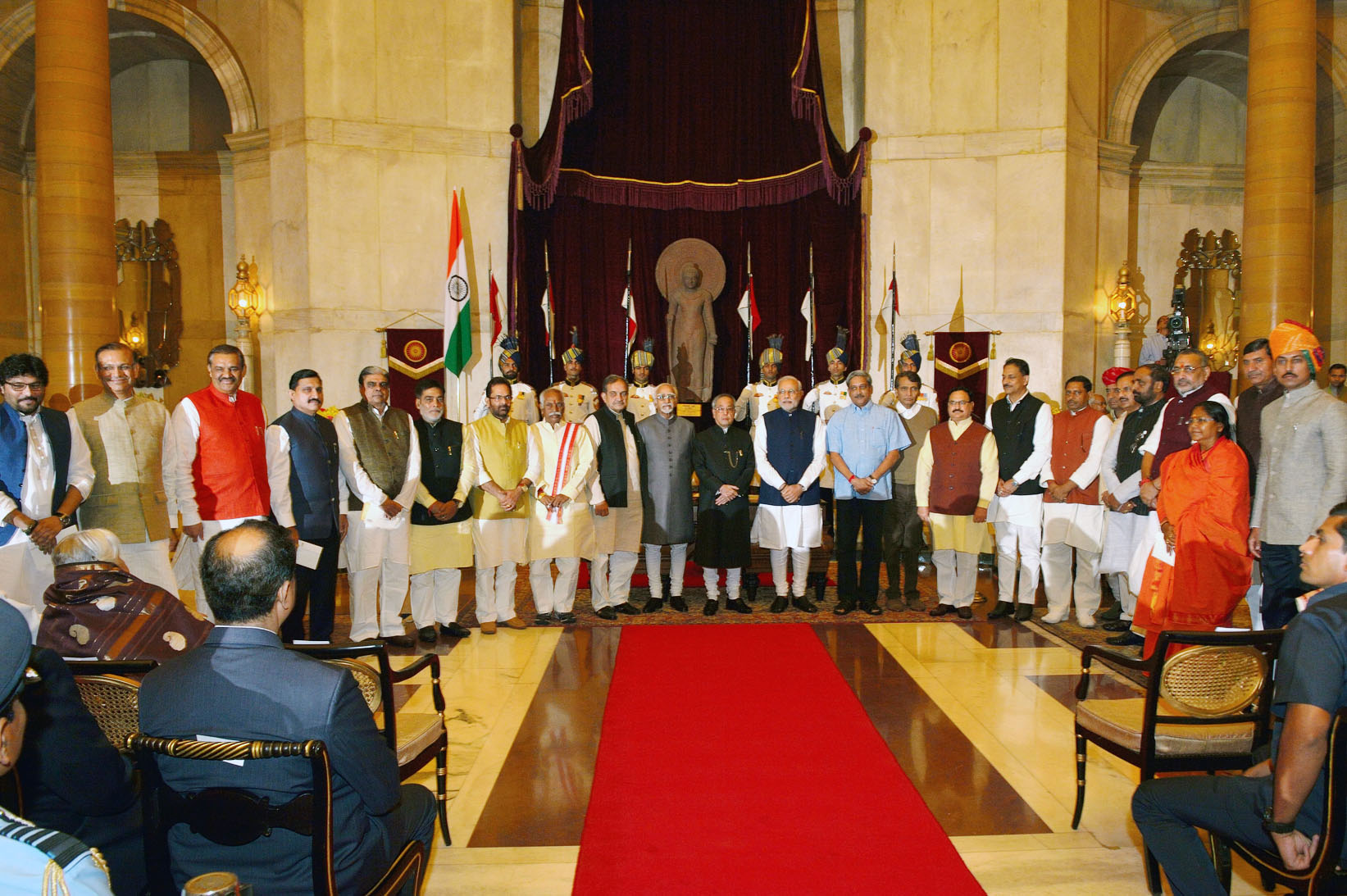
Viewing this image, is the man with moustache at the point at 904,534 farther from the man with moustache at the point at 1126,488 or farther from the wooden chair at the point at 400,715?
the wooden chair at the point at 400,715

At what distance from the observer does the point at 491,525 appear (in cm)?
597

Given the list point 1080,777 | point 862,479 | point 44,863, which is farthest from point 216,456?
point 1080,777

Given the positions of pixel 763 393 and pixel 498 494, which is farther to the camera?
pixel 763 393

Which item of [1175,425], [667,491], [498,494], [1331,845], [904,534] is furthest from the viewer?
[904,534]

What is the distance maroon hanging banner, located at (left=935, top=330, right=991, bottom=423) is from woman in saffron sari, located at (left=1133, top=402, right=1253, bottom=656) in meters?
5.75

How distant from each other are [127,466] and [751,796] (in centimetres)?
381

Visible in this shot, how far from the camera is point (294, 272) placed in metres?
10.2

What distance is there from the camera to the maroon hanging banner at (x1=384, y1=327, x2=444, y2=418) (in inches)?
393

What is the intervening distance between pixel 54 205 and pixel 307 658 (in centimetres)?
892

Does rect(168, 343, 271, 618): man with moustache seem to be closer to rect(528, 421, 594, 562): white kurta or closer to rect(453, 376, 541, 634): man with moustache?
rect(453, 376, 541, 634): man with moustache

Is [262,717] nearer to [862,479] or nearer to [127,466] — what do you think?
[127,466]

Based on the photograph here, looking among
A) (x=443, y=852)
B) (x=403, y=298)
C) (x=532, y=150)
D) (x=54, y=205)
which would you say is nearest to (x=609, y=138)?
(x=532, y=150)

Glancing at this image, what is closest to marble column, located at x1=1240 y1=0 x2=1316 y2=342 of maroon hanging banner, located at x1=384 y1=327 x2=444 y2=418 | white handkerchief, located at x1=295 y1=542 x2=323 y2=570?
maroon hanging banner, located at x1=384 y1=327 x2=444 y2=418

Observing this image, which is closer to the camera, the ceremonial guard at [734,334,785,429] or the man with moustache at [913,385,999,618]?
the man with moustache at [913,385,999,618]
